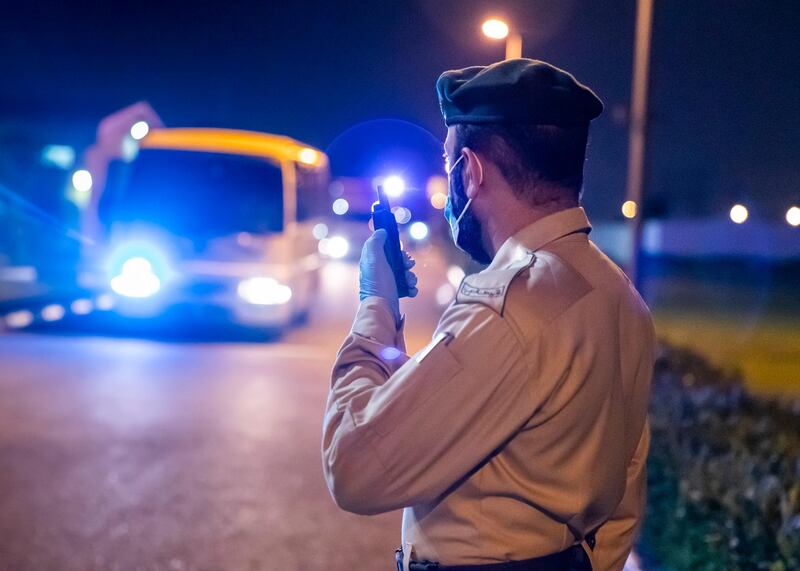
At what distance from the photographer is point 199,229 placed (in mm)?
11805

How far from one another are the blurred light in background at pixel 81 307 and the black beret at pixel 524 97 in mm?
13546

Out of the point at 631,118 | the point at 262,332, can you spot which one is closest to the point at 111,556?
the point at 631,118

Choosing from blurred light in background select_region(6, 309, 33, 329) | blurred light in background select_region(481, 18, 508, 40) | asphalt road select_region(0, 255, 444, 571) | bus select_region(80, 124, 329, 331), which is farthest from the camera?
blurred light in background select_region(6, 309, 33, 329)

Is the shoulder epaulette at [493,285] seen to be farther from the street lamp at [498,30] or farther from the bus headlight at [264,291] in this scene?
the bus headlight at [264,291]

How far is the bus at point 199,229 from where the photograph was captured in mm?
11828

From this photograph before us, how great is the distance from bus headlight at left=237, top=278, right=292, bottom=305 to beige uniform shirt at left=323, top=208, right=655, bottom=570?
10.3 m

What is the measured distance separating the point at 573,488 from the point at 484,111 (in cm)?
69

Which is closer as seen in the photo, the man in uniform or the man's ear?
the man in uniform

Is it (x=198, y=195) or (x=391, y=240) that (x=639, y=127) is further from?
(x=391, y=240)

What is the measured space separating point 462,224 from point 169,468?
4.85 metres

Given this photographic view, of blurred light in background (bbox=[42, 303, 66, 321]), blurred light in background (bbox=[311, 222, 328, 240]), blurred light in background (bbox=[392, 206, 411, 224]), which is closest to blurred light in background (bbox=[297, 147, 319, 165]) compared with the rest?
blurred light in background (bbox=[311, 222, 328, 240])

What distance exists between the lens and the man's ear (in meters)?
1.80

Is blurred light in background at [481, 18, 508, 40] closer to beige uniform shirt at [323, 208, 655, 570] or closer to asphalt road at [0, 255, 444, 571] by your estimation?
asphalt road at [0, 255, 444, 571]

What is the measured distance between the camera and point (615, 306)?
69.1 inches
